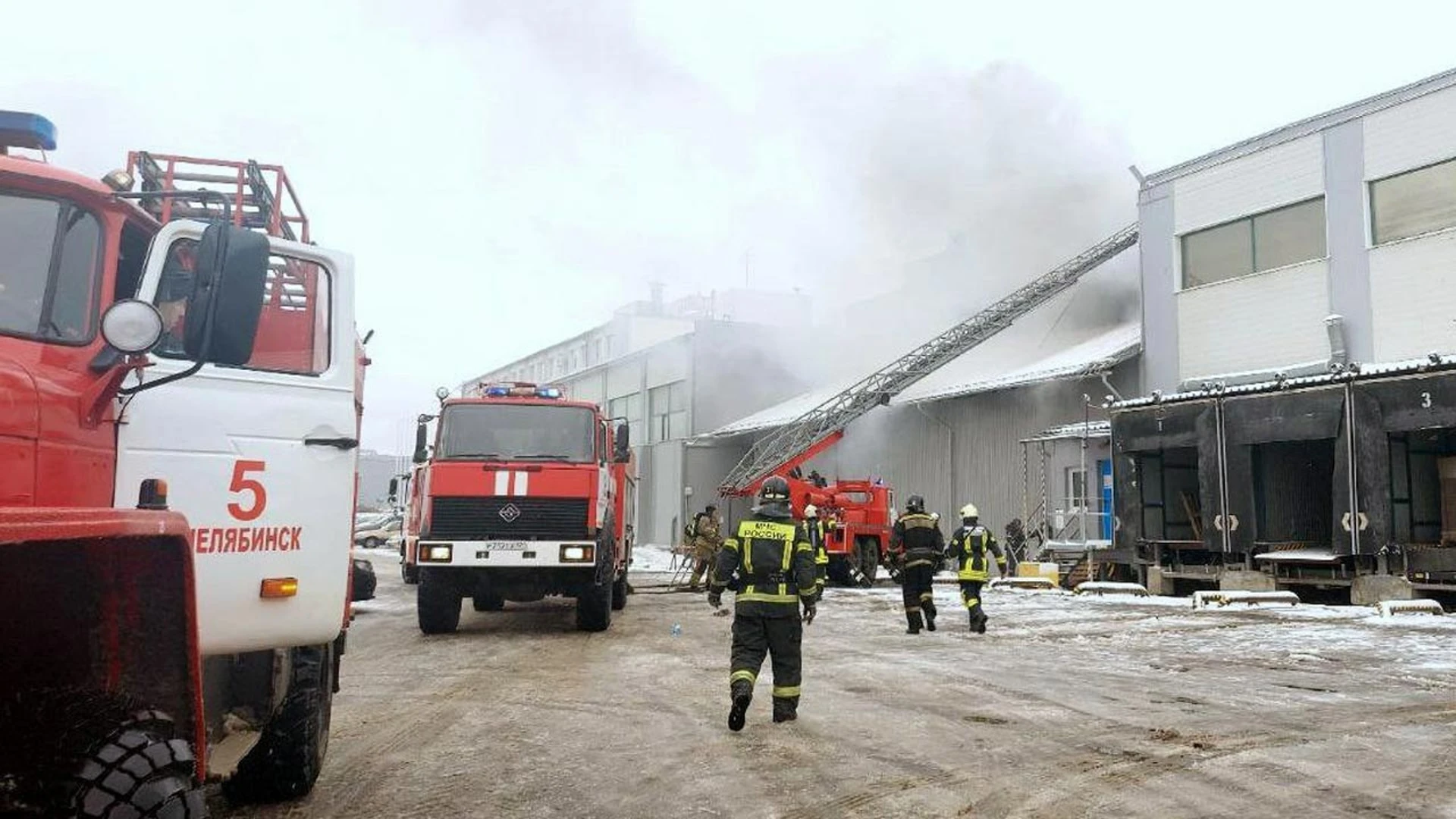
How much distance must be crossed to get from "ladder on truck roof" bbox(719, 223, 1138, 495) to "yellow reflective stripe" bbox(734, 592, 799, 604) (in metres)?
18.1

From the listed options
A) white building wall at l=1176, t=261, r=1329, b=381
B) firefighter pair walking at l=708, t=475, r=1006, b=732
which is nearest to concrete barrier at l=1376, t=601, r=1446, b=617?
white building wall at l=1176, t=261, r=1329, b=381

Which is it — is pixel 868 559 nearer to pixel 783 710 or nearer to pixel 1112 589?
pixel 1112 589

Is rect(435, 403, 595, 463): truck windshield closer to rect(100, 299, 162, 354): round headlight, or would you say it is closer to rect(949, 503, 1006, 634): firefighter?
rect(949, 503, 1006, 634): firefighter

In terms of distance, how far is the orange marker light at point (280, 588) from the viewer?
3.68 m

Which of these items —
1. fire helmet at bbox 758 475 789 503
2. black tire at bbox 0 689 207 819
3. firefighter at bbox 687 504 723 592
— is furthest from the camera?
firefighter at bbox 687 504 723 592

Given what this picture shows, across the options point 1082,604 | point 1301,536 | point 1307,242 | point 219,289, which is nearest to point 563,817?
point 219,289

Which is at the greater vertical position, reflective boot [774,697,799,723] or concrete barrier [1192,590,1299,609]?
concrete barrier [1192,590,1299,609]

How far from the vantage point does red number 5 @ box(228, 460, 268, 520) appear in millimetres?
3652

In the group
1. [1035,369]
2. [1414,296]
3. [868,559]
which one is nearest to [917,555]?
[868,559]

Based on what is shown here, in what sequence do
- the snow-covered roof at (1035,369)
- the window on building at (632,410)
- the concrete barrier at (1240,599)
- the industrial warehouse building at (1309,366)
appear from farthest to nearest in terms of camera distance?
the window on building at (632,410) < the snow-covered roof at (1035,369) < the industrial warehouse building at (1309,366) < the concrete barrier at (1240,599)

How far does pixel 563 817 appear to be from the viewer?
4273 mm

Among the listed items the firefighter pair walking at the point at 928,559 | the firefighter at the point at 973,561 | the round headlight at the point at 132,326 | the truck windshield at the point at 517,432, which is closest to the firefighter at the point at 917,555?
the firefighter pair walking at the point at 928,559

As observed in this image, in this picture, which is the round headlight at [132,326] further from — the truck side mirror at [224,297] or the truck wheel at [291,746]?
the truck wheel at [291,746]

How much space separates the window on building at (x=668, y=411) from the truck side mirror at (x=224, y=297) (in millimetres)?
33436
